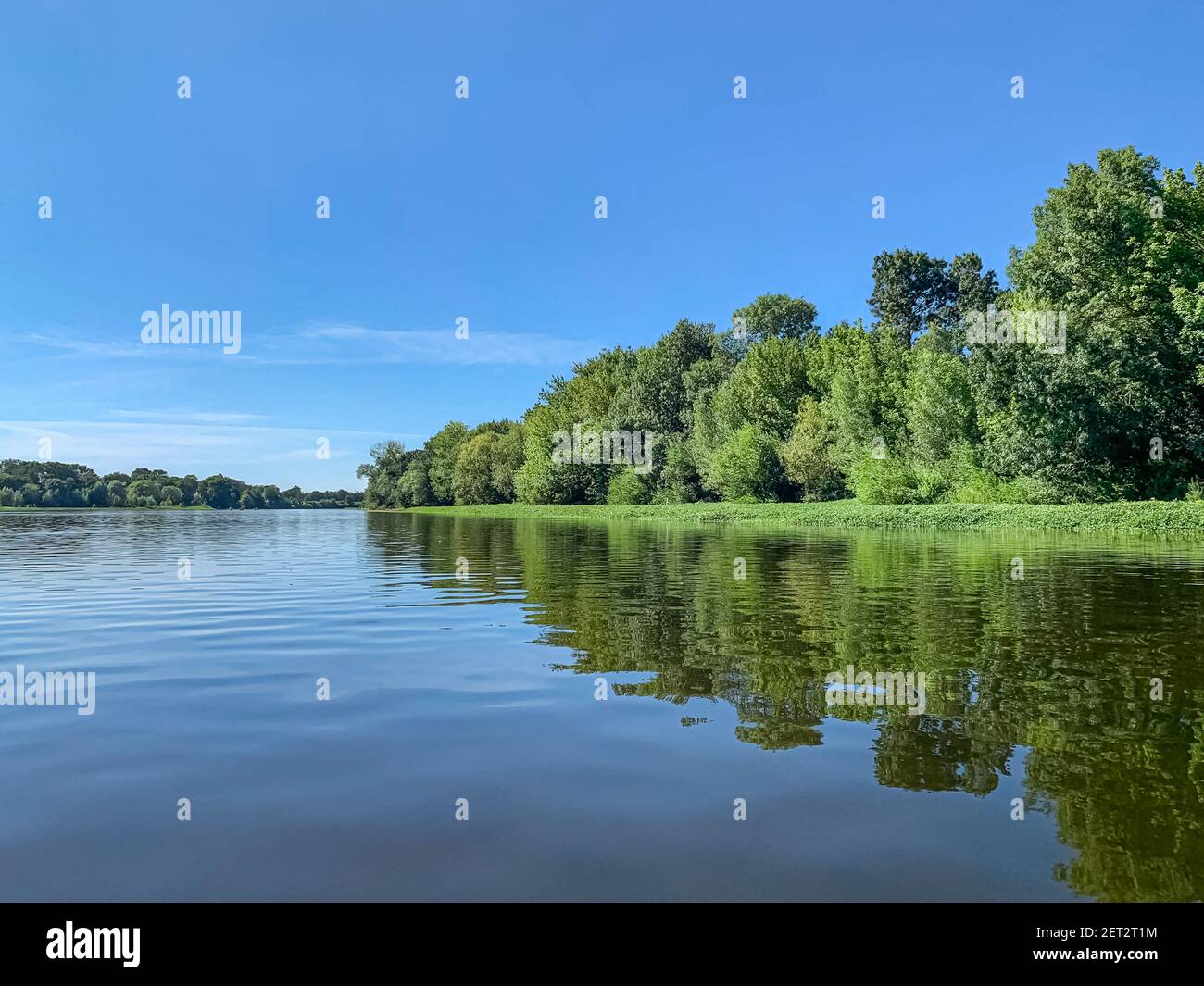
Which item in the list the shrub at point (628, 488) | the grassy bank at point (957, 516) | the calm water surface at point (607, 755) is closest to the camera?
the calm water surface at point (607, 755)

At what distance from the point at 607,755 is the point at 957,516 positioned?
57.9 m

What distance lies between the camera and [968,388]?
75.0 metres

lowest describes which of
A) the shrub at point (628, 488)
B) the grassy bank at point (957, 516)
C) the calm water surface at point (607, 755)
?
the calm water surface at point (607, 755)

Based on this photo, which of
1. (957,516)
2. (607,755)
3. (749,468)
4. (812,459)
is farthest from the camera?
(749,468)

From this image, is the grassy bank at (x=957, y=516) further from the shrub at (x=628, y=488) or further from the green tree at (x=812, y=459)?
the shrub at (x=628, y=488)

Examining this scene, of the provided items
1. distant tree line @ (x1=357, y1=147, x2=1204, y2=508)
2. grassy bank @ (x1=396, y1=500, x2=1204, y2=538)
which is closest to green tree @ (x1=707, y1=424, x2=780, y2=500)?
distant tree line @ (x1=357, y1=147, x2=1204, y2=508)

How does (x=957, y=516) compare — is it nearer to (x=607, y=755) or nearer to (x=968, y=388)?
(x=968, y=388)

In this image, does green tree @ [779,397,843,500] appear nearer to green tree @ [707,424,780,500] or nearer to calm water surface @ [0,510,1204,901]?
green tree @ [707,424,780,500]

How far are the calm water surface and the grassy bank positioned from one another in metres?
34.4

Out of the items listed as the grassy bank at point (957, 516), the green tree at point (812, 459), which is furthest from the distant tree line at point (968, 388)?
the grassy bank at point (957, 516)

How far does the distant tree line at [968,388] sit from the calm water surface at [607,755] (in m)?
45.6

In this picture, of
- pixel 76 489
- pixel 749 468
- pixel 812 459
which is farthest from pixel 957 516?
pixel 76 489

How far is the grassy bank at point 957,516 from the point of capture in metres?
47.3

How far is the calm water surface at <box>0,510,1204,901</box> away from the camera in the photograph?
527 centimetres
